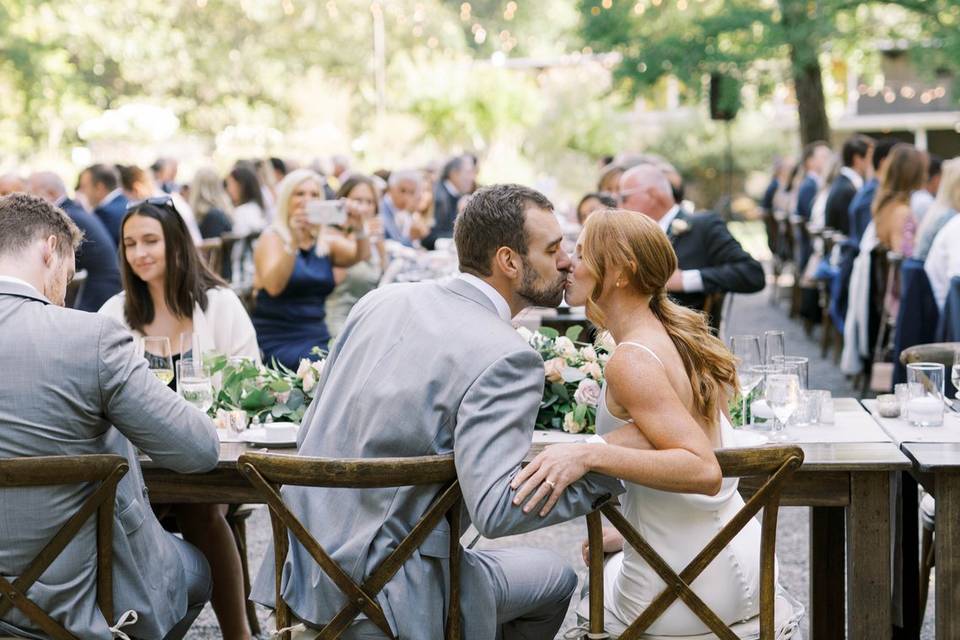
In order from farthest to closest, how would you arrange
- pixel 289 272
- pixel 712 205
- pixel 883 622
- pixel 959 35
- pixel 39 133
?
pixel 39 133 < pixel 712 205 < pixel 959 35 < pixel 289 272 < pixel 883 622

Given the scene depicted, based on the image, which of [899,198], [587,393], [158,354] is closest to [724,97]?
[899,198]

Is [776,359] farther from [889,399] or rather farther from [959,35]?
[959,35]

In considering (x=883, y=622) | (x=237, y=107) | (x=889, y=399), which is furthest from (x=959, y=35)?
(x=237, y=107)

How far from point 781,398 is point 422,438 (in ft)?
4.21

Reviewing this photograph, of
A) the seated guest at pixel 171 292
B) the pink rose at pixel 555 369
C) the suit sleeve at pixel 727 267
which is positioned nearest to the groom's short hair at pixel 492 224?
the pink rose at pixel 555 369

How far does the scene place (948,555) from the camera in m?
3.08

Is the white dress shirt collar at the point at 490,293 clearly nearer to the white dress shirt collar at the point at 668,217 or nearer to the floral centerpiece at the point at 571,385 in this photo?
the floral centerpiece at the point at 571,385

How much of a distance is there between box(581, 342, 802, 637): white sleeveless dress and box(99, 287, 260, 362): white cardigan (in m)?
2.16

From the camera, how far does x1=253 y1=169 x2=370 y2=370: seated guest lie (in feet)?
20.3

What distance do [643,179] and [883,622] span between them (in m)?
3.39

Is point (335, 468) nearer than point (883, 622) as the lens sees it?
Yes

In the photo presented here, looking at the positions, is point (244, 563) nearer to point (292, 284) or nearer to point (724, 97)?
point (292, 284)

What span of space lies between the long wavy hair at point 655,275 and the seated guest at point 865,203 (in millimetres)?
6533

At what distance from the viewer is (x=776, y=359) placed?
3.68 m
